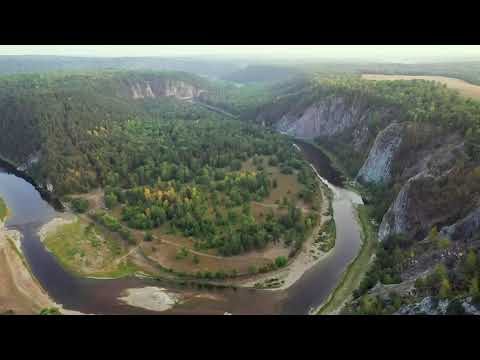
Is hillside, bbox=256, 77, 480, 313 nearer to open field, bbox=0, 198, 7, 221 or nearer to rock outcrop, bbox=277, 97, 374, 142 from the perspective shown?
rock outcrop, bbox=277, 97, 374, 142

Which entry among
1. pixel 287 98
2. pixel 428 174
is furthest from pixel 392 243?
pixel 287 98

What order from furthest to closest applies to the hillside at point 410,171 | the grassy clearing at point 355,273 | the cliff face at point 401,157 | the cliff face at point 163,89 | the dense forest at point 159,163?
the cliff face at point 163,89
the dense forest at point 159,163
the cliff face at point 401,157
the grassy clearing at point 355,273
the hillside at point 410,171

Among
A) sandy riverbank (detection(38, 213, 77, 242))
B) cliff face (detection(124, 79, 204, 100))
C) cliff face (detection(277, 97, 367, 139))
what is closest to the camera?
sandy riverbank (detection(38, 213, 77, 242))

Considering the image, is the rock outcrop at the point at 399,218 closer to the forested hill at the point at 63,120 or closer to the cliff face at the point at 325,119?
the cliff face at the point at 325,119

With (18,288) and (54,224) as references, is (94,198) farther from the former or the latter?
(18,288)

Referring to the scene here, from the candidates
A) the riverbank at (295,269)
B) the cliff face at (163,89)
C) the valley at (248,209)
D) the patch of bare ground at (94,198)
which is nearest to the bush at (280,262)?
the riverbank at (295,269)

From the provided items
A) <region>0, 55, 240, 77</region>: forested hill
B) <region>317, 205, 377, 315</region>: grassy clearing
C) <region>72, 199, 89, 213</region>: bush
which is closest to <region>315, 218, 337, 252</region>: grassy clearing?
<region>317, 205, 377, 315</region>: grassy clearing

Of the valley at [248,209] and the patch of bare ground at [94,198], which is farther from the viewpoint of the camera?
the patch of bare ground at [94,198]
